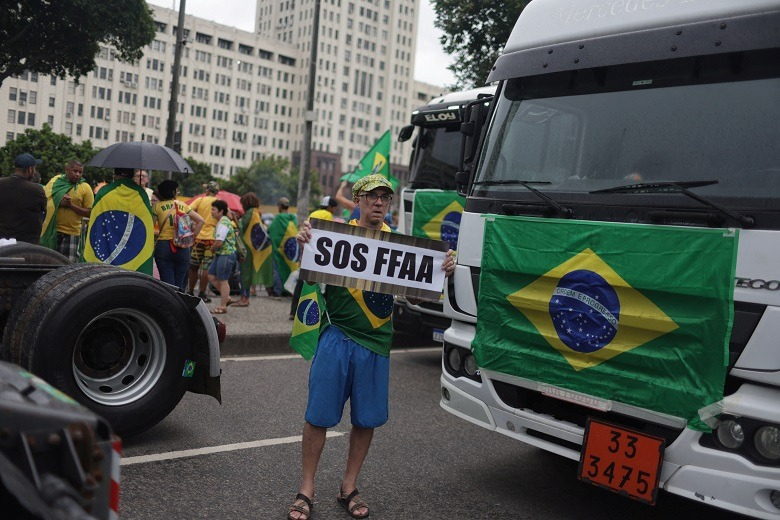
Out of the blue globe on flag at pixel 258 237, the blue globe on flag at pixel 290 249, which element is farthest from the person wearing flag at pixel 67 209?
the blue globe on flag at pixel 290 249

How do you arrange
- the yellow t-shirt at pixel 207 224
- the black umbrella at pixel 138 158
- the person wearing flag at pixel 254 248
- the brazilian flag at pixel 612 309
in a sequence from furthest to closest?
the person wearing flag at pixel 254 248 → the yellow t-shirt at pixel 207 224 → the black umbrella at pixel 138 158 → the brazilian flag at pixel 612 309

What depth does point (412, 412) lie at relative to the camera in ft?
21.9

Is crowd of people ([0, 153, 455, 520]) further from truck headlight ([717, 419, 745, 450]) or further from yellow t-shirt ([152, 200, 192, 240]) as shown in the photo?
truck headlight ([717, 419, 745, 450])

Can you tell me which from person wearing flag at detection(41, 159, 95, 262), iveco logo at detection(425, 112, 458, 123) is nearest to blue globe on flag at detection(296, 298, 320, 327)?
iveco logo at detection(425, 112, 458, 123)

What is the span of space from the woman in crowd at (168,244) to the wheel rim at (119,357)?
4.06 m

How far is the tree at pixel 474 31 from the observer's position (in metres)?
19.5

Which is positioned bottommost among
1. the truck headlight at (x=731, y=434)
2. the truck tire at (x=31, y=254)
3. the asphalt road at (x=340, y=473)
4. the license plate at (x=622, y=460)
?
the asphalt road at (x=340, y=473)

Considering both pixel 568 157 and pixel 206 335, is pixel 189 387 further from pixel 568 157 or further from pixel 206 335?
pixel 568 157

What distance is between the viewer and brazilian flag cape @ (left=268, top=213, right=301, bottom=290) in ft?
44.9

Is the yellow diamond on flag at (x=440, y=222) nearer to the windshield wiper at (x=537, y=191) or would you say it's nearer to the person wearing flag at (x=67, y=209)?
the windshield wiper at (x=537, y=191)

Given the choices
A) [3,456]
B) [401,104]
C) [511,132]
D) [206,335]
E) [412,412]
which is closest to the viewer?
[3,456]

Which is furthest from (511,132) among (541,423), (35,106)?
(35,106)

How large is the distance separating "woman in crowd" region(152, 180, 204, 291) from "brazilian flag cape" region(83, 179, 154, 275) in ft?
6.20

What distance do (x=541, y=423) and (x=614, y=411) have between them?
0.44 metres
